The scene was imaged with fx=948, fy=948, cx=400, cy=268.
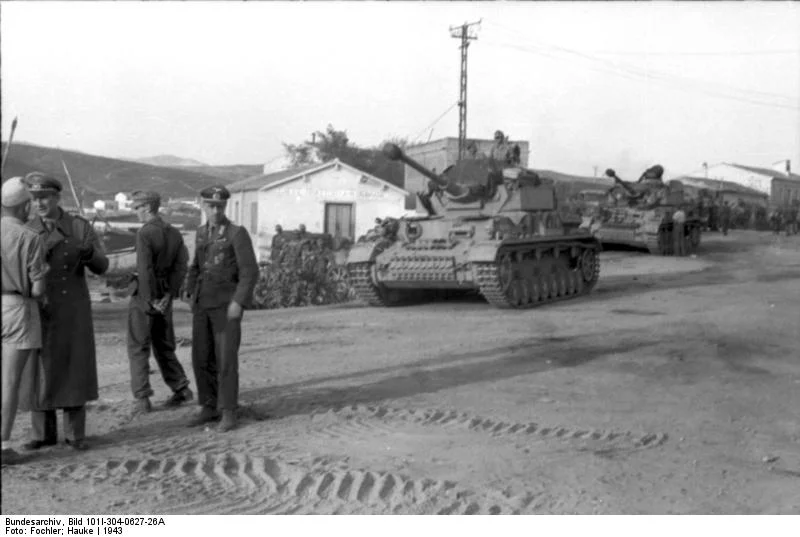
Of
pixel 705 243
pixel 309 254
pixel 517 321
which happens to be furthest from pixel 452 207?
pixel 705 243

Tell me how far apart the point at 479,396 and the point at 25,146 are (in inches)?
210

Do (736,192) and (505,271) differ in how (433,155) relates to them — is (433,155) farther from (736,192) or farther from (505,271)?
(505,271)

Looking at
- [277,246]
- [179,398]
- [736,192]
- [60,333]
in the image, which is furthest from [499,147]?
[736,192]

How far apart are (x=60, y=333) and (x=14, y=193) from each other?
109 centimetres

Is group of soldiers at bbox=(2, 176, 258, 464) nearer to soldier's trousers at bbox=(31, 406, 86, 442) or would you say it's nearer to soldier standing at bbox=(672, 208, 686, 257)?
soldier's trousers at bbox=(31, 406, 86, 442)

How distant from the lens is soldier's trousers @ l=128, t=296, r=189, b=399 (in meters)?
7.59

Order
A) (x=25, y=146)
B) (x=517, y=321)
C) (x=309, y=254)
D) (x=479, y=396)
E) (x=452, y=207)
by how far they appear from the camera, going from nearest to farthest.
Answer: (x=479, y=396), (x=25, y=146), (x=517, y=321), (x=452, y=207), (x=309, y=254)

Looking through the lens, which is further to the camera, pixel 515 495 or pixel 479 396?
pixel 479 396

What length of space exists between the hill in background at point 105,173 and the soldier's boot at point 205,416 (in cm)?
395

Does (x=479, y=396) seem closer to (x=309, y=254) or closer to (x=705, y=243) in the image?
(x=309, y=254)

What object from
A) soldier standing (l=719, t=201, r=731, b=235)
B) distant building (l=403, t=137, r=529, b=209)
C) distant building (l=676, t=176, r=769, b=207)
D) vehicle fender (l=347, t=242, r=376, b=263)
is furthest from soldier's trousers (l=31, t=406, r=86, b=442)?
distant building (l=676, t=176, r=769, b=207)

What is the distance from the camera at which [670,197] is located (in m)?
28.6

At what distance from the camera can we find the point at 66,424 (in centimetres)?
648

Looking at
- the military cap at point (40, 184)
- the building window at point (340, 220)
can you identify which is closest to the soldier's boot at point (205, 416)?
the military cap at point (40, 184)
